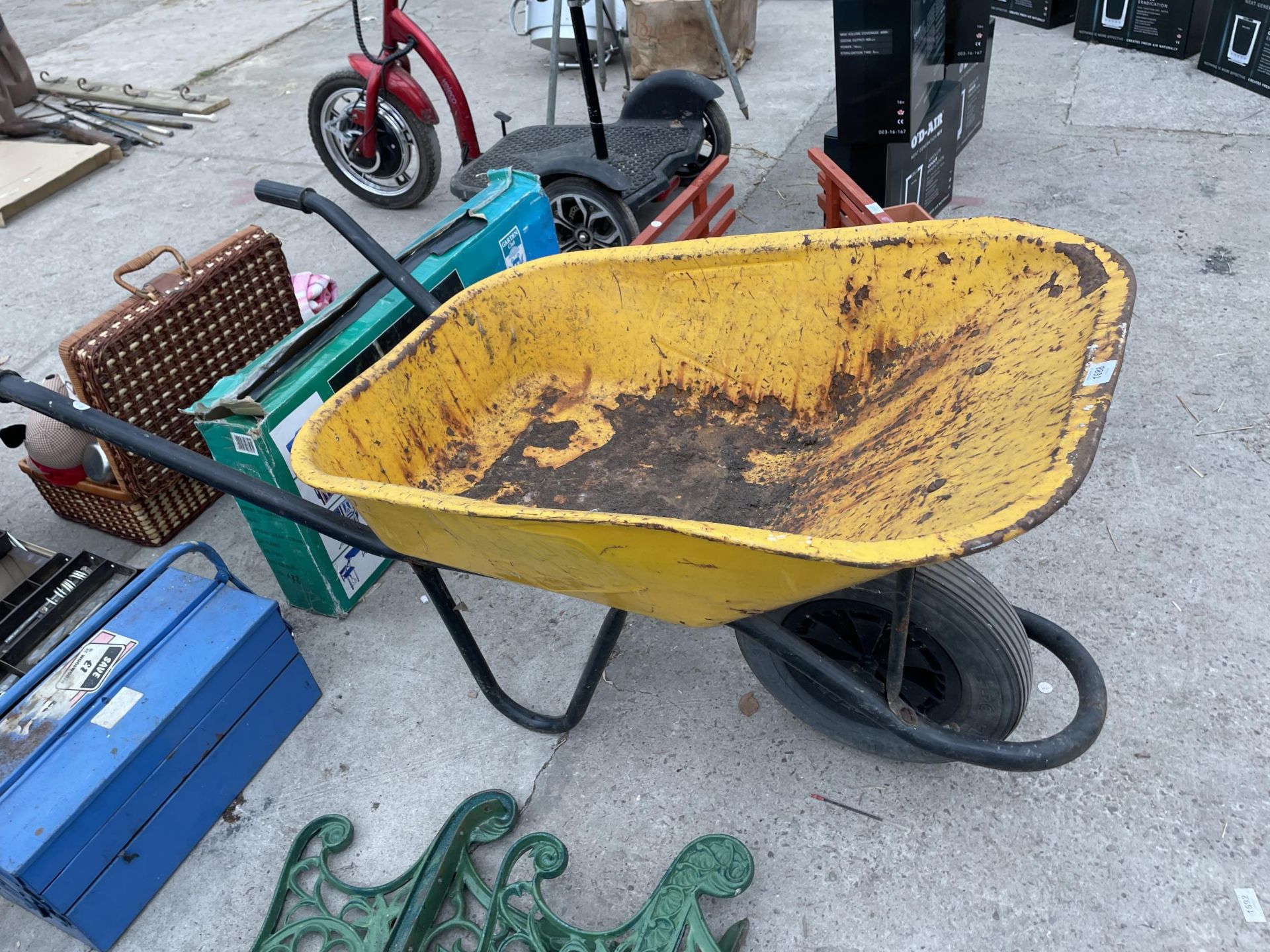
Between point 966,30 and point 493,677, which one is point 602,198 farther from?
point 493,677

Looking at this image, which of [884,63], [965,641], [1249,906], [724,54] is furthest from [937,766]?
[724,54]

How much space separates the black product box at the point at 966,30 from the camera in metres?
3.50

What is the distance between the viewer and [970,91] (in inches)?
165

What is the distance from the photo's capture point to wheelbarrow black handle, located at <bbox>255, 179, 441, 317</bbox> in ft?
7.57

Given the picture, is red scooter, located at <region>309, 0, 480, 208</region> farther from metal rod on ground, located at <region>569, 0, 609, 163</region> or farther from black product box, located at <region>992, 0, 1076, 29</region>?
black product box, located at <region>992, 0, 1076, 29</region>

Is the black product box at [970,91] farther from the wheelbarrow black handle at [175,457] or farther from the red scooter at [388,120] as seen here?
the wheelbarrow black handle at [175,457]

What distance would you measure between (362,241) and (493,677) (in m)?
1.17

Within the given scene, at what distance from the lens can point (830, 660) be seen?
167 centimetres

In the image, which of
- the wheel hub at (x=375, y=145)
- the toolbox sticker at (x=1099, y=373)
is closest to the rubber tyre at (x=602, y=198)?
the wheel hub at (x=375, y=145)

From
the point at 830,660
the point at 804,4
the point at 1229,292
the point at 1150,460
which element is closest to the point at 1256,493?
the point at 1150,460

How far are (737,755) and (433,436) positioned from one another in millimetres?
1061

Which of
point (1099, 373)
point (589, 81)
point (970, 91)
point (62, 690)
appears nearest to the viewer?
point (1099, 373)

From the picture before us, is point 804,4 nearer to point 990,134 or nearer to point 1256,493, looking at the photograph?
point 990,134

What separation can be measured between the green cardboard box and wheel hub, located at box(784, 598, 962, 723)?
130 centimetres
